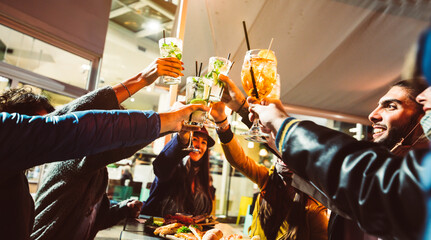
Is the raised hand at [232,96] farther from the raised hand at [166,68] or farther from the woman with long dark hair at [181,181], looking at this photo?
the woman with long dark hair at [181,181]

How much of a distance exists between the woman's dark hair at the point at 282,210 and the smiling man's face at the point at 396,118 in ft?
2.81

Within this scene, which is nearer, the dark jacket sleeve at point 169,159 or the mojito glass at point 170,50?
the mojito glass at point 170,50

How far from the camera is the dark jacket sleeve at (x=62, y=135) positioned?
833 mm

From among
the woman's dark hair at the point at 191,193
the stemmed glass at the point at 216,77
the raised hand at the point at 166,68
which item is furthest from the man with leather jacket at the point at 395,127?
the woman's dark hair at the point at 191,193

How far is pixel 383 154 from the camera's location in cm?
61

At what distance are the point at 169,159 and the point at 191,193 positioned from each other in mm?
572

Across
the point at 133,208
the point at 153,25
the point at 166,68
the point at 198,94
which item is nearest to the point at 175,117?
the point at 198,94

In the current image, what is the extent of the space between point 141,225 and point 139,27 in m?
6.06

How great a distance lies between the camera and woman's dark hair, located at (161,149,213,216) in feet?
8.79

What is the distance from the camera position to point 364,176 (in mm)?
582

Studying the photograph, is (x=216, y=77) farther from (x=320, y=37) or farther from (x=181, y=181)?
(x=320, y=37)

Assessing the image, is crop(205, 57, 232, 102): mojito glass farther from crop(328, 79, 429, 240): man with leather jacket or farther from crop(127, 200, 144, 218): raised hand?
crop(127, 200, 144, 218): raised hand

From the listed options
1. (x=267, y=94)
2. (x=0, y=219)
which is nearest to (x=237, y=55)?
(x=267, y=94)

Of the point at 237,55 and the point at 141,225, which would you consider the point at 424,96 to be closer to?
the point at 141,225
